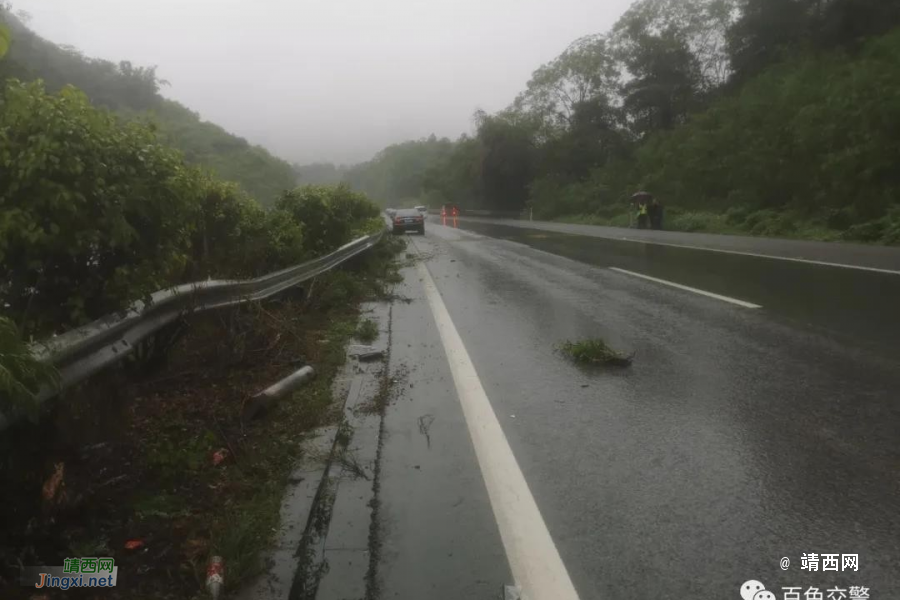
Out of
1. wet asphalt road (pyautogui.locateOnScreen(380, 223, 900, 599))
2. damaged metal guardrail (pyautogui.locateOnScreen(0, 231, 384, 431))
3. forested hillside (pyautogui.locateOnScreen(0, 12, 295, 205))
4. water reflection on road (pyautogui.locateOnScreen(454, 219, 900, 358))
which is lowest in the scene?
wet asphalt road (pyautogui.locateOnScreen(380, 223, 900, 599))

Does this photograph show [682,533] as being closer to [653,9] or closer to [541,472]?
[541,472]

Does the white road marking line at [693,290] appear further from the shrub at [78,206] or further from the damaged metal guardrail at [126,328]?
the shrub at [78,206]

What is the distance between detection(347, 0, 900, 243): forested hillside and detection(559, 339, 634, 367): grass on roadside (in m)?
14.6

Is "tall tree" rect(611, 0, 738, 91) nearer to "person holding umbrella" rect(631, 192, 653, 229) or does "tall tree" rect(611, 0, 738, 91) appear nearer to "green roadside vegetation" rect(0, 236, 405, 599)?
"person holding umbrella" rect(631, 192, 653, 229)

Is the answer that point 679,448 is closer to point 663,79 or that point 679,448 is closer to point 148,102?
point 663,79

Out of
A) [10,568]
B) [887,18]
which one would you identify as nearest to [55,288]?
[10,568]

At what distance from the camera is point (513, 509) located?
13.5 ft

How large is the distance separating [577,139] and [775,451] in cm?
6137

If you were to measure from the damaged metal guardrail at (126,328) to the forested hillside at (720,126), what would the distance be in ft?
55.7

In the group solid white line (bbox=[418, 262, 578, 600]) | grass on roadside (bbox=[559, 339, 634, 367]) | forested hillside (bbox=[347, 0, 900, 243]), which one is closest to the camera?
solid white line (bbox=[418, 262, 578, 600])

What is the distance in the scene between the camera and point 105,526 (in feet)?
12.5

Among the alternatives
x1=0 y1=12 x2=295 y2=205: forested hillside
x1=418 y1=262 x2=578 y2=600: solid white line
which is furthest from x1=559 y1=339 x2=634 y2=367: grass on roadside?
x1=0 y1=12 x2=295 y2=205: forested hillside

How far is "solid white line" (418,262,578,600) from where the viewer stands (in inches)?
133

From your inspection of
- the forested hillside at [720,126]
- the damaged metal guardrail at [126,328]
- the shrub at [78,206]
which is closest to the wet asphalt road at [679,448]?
the damaged metal guardrail at [126,328]
